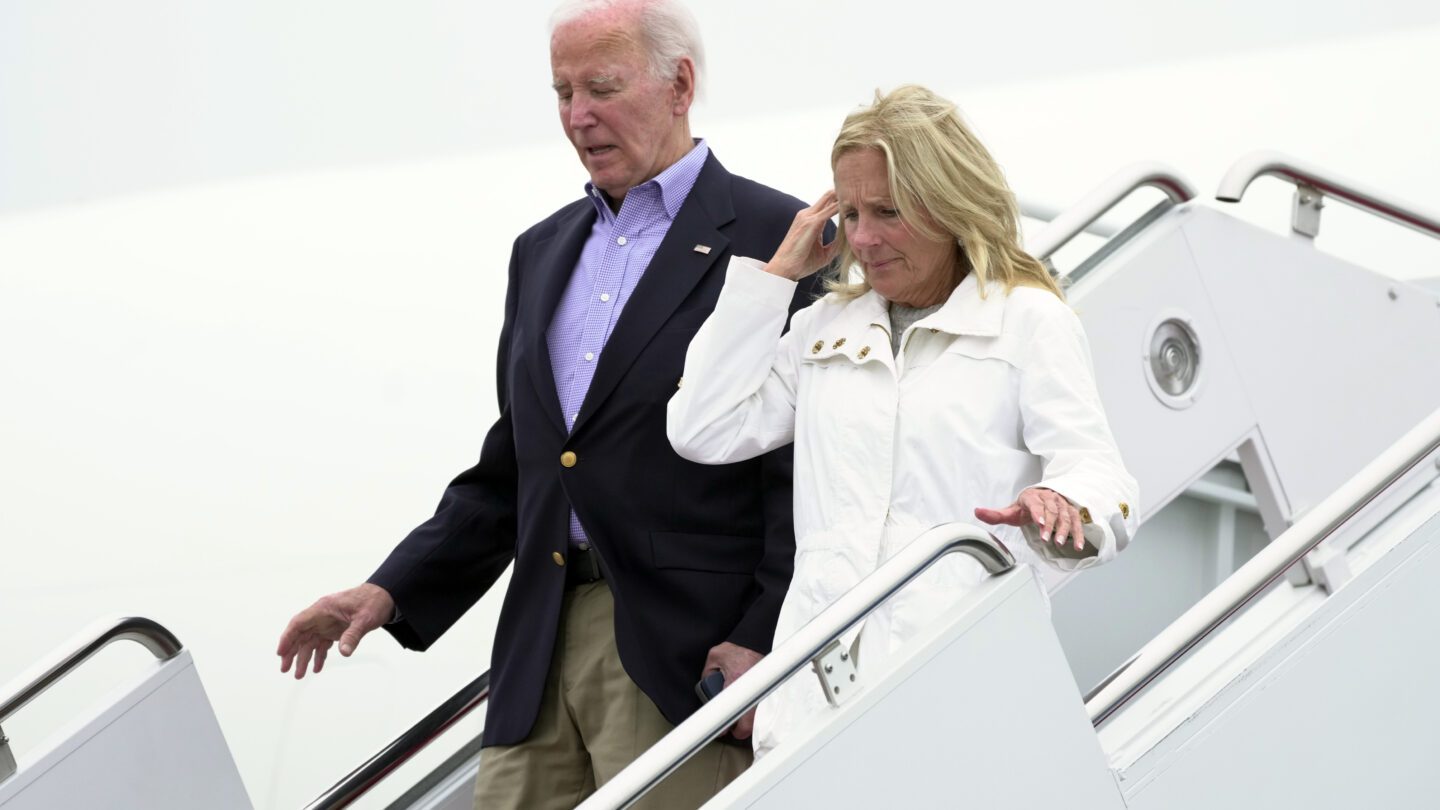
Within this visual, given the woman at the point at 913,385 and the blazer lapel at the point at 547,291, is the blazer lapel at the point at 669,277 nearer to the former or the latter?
the blazer lapel at the point at 547,291

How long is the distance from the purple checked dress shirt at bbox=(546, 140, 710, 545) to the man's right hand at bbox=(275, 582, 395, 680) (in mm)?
462

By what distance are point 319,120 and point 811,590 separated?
4.82m

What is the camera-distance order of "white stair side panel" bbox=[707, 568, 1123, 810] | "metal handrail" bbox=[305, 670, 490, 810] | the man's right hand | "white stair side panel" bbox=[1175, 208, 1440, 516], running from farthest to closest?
"white stair side panel" bbox=[1175, 208, 1440, 516]
"metal handrail" bbox=[305, 670, 490, 810]
the man's right hand
"white stair side panel" bbox=[707, 568, 1123, 810]

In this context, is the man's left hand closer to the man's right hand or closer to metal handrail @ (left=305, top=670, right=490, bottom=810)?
the man's right hand

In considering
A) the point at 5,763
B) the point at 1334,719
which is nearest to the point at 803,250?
the point at 1334,719

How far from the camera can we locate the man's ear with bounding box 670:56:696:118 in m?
2.57

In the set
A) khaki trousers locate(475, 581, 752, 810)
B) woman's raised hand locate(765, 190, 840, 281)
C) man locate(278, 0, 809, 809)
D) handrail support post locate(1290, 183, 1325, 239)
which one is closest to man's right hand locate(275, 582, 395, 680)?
man locate(278, 0, 809, 809)

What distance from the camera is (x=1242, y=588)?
2.37 m

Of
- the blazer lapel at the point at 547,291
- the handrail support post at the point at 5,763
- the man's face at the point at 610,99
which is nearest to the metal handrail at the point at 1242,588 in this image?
the blazer lapel at the point at 547,291

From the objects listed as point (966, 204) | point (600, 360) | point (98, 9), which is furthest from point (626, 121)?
point (98, 9)

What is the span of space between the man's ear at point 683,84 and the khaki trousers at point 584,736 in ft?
2.44

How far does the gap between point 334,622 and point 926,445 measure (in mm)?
1080

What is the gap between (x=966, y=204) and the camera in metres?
2.09

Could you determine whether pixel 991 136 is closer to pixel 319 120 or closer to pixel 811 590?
pixel 319 120
